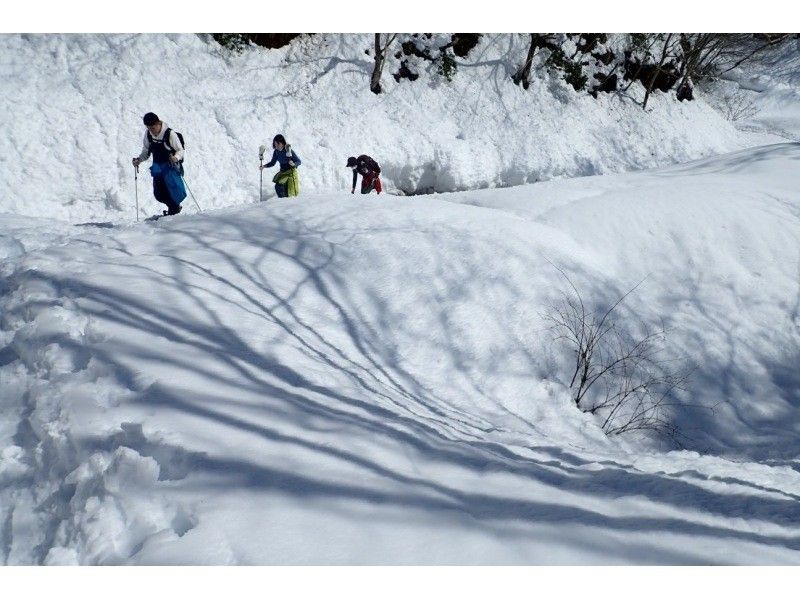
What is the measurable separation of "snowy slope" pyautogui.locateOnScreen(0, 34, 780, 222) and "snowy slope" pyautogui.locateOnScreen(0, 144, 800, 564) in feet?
11.8

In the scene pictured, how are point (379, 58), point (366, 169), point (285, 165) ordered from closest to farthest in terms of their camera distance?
point (285, 165) < point (366, 169) < point (379, 58)

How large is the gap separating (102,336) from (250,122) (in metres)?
8.94

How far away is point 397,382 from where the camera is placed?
3.86 metres

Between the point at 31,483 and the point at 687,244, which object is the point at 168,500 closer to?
the point at 31,483

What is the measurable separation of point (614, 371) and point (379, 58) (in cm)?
1030

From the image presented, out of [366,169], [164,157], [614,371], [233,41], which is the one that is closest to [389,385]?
[614,371]

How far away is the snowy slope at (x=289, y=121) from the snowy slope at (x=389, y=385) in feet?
11.8

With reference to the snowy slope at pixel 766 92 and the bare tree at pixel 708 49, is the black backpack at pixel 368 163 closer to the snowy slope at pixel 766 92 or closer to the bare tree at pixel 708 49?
the bare tree at pixel 708 49

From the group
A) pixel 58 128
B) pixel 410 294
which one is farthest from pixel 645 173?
pixel 58 128

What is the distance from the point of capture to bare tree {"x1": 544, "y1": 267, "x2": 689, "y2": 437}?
4.53 metres

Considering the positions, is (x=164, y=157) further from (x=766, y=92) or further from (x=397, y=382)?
(x=766, y=92)

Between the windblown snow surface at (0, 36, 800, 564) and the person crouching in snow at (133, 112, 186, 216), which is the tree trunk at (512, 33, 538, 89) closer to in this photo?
the windblown snow surface at (0, 36, 800, 564)

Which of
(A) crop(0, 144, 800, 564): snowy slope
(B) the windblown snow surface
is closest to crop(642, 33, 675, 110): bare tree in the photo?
(B) the windblown snow surface

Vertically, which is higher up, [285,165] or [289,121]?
[289,121]
